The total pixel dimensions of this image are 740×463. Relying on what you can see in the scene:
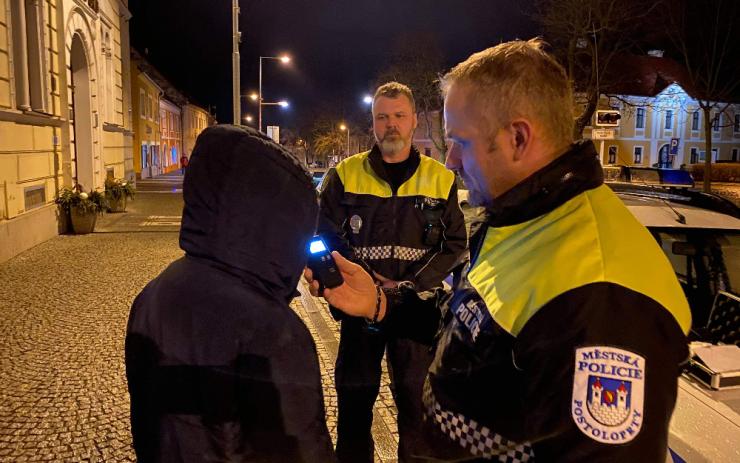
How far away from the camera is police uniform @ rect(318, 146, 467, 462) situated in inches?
122

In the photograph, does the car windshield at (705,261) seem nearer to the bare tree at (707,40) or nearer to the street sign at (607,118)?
the street sign at (607,118)

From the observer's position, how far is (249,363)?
1.37 meters

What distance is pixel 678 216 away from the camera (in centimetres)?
349

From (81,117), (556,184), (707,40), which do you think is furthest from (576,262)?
(707,40)

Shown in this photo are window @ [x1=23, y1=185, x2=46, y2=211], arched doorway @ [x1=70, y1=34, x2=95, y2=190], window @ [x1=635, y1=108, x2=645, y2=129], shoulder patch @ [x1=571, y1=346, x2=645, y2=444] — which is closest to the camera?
shoulder patch @ [x1=571, y1=346, x2=645, y2=444]

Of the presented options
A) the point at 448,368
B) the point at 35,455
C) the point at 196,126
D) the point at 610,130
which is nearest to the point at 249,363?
the point at 448,368

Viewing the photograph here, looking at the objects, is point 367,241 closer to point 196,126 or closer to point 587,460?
point 587,460

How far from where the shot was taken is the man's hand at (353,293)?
2.22m

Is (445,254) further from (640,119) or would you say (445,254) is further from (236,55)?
(640,119)

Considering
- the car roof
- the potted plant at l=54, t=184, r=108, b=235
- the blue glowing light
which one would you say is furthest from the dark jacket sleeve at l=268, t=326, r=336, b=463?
the potted plant at l=54, t=184, r=108, b=235

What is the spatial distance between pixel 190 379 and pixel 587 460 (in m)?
0.92

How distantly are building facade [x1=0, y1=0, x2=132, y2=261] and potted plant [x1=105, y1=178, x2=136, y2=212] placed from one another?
306 millimetres

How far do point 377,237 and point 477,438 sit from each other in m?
1.98

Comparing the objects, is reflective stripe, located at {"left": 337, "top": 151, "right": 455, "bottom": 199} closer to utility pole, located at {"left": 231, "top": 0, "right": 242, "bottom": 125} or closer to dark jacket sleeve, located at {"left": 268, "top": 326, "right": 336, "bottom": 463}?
dark jacket sleeve, located at {"left": 268, "top": 326, "right": 336, "bottom": 463}
